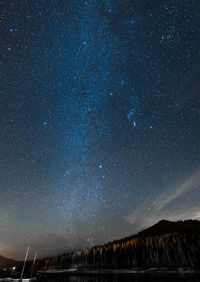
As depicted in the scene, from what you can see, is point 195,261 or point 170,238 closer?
point 195,261

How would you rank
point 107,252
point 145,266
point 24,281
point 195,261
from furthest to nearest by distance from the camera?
point 107,252 → point 145,266 → point 195,261 → point 24,281

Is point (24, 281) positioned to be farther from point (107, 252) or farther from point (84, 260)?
point (84, 260)

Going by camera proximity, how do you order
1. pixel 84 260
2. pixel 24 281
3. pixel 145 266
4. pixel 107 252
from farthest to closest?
pixel 84 260
pixel 107 252
pixel 145 266
pixel 24 281

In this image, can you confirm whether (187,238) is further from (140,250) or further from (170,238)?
(140,250)

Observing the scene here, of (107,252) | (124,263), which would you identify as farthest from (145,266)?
(107,252)

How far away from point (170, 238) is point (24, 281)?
11202 cm

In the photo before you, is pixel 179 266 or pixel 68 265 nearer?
pixel 179 266

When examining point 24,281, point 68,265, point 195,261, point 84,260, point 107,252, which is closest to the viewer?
point 24,281

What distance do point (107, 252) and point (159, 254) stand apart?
5549 centimetres

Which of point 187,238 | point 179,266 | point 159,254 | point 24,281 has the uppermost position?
point 187,238

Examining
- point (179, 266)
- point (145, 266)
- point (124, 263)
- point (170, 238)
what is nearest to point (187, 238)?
point (170, 238)

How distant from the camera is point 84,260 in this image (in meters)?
174

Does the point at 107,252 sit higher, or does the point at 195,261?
the point at 107,252

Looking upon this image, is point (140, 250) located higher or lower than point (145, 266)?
higher
